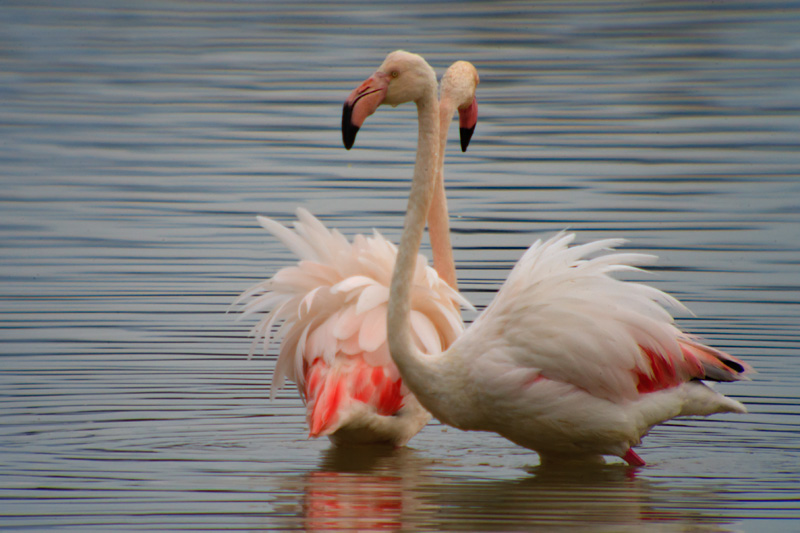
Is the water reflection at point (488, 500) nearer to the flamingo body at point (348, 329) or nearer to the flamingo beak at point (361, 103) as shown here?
the flamingo body at point (348, 329)

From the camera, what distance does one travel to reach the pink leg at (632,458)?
5759 millimetres

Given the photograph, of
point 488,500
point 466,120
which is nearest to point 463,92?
point 466,120

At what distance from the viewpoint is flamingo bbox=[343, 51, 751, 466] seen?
5.48 m

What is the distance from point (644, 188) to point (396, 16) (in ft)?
48.7

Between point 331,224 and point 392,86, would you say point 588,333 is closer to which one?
point 392,86

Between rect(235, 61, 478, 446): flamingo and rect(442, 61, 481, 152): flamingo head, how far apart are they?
3.06ft

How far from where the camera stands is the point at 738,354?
23.8 feet

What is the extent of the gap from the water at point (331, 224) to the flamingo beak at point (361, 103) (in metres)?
1.47

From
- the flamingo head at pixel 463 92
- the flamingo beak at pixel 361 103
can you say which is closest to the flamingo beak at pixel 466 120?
the flamingo head at pixel 463 92

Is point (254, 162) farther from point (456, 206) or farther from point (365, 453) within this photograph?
point (365, 453)

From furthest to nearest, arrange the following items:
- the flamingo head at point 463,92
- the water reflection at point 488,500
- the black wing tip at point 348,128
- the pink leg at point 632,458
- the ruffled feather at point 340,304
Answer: the flamingo head at point 463,92 < the ruffled feather at point 340,304 < the pink leg at point 632,458 < the black wing tip at point 348,128 < the water reflection at point 488,500

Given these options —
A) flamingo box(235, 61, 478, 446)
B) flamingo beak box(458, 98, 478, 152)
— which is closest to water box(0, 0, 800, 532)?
flamingo box(235, 61, 478, 446)

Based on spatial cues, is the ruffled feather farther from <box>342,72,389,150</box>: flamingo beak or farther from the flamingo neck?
<box>342,72,389,150</box>: flamingo beak

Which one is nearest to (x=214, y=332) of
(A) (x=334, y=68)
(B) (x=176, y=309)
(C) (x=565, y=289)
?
(B) (x=176, y=309)
